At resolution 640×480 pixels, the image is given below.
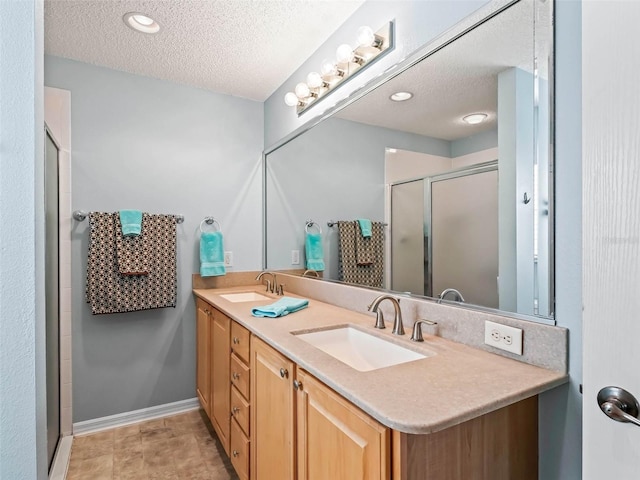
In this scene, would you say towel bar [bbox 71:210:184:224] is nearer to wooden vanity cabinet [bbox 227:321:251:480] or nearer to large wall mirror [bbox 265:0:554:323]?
wooden vanity cabinet [bbox 227:321:251:480]

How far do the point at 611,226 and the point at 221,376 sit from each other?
192cm

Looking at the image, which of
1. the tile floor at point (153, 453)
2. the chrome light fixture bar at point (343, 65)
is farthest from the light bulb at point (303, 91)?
the tile floor at point (153, 453)

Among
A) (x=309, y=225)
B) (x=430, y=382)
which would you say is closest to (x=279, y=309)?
(x=309, y=225)

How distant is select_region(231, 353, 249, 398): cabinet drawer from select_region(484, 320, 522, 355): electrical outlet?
1.03 m

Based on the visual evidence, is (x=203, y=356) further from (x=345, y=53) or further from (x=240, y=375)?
(x=345, y=53)

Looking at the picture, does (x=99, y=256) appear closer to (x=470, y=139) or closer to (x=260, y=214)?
(x=260, y=214)

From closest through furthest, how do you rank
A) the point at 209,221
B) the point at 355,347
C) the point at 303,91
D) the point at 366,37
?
the point at 355,347
the point at 366,37
the point at 303,91
the point at 209,221

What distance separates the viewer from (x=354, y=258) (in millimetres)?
1982

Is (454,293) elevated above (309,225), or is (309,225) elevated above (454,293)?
(309,225)

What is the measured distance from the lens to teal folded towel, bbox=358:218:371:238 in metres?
1.89

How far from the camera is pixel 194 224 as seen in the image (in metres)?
2.66

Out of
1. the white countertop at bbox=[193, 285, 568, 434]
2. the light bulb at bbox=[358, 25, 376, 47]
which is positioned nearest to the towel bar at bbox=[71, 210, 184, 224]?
the white countertop at bbox=[193, 285, 568, 434]

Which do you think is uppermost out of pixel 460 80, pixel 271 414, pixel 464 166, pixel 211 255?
pixel 460 80

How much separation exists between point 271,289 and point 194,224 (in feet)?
2.45
